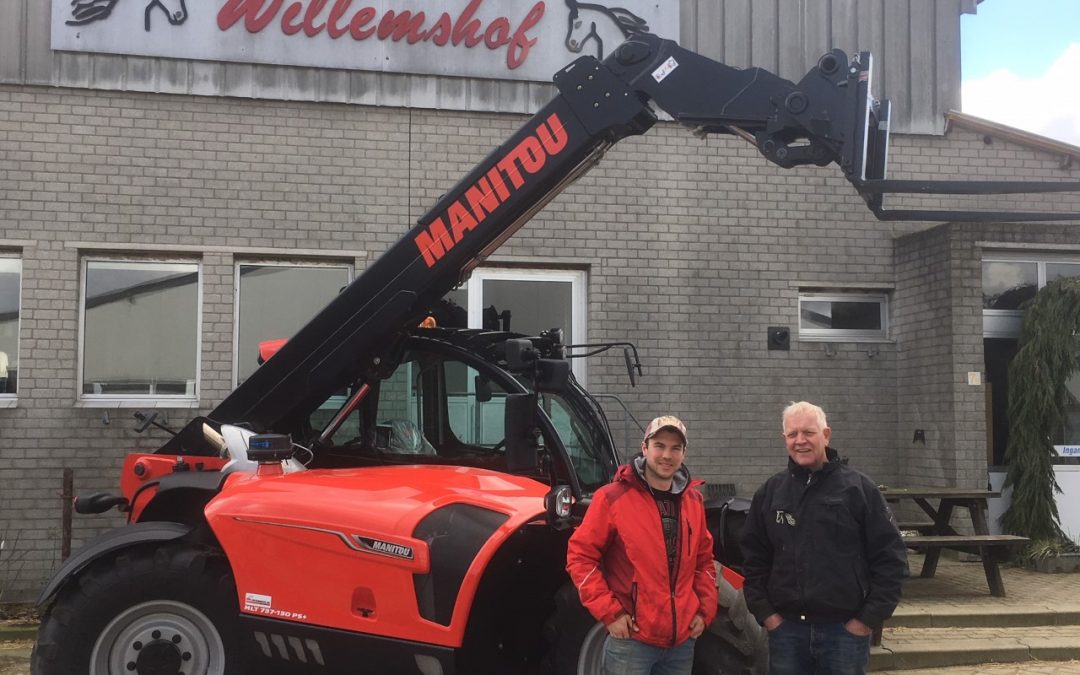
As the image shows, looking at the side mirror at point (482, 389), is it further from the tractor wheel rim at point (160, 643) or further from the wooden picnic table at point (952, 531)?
the wooden picnic table at point (952, 531)

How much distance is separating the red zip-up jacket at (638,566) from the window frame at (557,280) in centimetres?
586

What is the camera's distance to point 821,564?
392 cm

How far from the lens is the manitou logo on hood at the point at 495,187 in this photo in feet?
19.7

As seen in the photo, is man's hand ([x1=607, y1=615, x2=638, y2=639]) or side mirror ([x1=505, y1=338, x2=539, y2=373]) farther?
side mirror ([x1=505, y1=338, x2=539, y2=373])

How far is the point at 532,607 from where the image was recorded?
5004mm

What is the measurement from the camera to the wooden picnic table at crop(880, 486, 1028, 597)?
8234 millimetres

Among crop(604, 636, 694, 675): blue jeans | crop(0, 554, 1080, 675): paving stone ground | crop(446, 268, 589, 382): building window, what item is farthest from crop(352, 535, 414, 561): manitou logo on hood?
crop(446, 268, 589, 382): building window

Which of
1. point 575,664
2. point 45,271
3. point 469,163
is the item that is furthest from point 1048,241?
point 45,271

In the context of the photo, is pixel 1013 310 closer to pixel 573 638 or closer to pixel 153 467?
pixel 573 638

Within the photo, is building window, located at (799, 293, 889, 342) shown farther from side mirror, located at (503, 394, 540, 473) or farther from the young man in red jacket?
the young man in red jacket

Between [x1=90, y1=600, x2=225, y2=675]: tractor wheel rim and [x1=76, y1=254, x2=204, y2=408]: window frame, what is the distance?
4319 millimetres

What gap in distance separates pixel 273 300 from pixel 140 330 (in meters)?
1.17

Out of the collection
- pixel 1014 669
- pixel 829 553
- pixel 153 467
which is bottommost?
pixel 1014 669

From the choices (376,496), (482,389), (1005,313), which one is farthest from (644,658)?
(1005,313)
